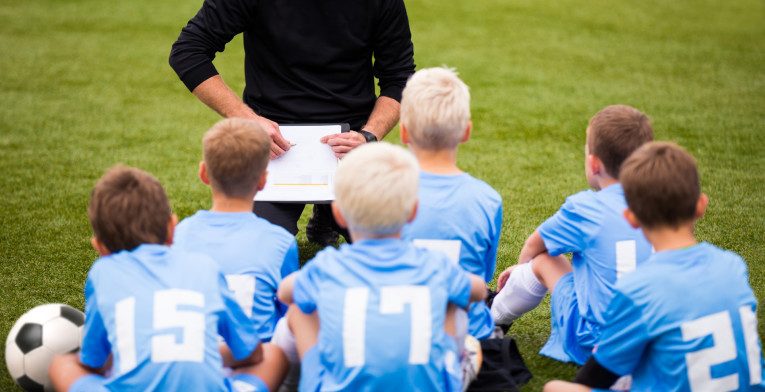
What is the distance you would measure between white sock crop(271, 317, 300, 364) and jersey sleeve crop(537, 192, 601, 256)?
3.55 ft

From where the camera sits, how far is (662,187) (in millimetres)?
2756

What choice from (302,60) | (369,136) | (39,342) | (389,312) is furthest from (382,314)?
(302,60)

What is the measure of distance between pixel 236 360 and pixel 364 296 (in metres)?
0.59

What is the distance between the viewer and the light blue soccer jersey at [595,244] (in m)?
3.35

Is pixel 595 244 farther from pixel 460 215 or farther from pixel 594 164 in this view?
pixel 460 215

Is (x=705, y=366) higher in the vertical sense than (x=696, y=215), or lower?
lower

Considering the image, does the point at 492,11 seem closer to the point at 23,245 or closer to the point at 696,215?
the point at 23,245

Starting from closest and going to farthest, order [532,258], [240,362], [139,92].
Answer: [240,362] < [532,258] < [139,92]

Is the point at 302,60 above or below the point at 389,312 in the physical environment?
above

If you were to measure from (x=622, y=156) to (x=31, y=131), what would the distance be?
4.95 meters

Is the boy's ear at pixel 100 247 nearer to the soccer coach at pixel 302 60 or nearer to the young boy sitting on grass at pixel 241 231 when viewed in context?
the young boy sitting on grass at pixel 241 231

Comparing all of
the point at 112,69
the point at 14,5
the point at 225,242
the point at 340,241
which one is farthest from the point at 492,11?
the point at 225,242

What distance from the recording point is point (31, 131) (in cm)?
692

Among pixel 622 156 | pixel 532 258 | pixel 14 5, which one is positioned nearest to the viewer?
pixel 622 156
